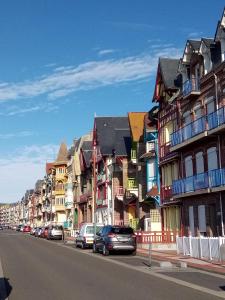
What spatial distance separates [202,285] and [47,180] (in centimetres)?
9526

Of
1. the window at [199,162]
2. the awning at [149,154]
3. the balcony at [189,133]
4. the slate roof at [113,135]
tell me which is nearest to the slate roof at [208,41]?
the balcony at [189,133]

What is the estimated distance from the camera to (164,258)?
2488 centimetres

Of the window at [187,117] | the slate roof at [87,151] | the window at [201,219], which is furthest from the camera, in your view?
the slate roof at [87,151]

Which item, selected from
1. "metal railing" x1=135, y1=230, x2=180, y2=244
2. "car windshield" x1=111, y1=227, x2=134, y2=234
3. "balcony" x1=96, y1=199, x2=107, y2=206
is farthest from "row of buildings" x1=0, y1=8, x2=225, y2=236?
"car windshield" x1=111, y1=227, x2=134, y2=234

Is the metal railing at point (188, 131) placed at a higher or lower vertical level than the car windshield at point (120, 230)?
higher

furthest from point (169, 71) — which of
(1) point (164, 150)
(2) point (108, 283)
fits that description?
(2) point (108, 283)

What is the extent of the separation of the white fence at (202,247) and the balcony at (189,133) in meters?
6.50

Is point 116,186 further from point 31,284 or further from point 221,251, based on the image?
point 31,284

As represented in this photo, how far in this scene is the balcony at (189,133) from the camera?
29047 millimetres

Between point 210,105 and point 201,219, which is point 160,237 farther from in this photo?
point 210,105

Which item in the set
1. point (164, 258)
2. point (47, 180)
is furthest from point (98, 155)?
point (47, 180)

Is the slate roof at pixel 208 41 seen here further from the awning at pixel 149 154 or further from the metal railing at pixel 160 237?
the metal railing at pixel 160 237

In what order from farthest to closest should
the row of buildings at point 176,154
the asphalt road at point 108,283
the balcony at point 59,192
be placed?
the balcony at point 59,192 < the row of buildings at point 176,154 < the asphalt road at point 108,283

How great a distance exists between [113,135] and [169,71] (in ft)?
69.4
